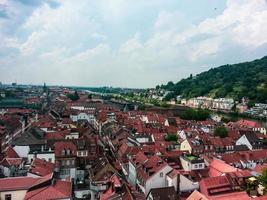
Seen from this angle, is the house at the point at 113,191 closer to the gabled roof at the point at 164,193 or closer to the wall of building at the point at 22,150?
the gabled roof at the point at 164,193

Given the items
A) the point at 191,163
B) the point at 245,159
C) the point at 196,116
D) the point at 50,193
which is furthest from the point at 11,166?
the point at 196,116

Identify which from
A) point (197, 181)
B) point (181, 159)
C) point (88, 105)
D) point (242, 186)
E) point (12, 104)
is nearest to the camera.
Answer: point (242, 186)

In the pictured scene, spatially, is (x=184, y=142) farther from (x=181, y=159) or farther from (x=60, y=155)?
(x=60, y=155)

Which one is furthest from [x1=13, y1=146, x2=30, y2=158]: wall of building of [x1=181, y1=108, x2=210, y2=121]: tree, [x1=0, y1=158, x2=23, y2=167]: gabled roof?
[x1=181, y1=108, x2=210, y2=121]: tree

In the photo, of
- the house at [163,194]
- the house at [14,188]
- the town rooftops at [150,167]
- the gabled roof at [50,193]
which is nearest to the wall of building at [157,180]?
the town rooftops at [150,167]

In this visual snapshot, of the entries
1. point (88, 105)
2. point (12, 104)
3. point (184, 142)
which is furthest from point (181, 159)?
point (12, 104)

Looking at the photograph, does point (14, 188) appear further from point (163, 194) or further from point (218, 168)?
point (218, 168)

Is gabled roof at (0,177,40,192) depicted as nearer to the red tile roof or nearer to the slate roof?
the red tile roof
